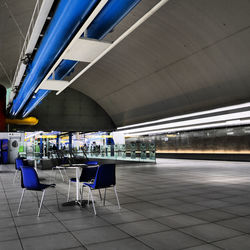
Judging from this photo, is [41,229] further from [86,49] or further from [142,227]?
[86,49]

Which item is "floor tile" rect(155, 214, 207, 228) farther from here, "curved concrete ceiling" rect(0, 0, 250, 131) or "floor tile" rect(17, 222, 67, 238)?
"curved concrete ceiling" rect(0, 0, 250, 131)

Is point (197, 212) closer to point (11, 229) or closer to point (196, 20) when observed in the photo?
point (11, 229)

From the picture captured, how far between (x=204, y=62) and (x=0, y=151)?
14686mm

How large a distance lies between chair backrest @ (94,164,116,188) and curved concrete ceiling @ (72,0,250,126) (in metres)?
7.33

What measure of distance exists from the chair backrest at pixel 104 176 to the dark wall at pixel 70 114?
58.8 feet

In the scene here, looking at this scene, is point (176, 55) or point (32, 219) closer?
point (32, 219)

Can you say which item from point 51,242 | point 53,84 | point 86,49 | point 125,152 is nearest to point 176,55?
point 53,84

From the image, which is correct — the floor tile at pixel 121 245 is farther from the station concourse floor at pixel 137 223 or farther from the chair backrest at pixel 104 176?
the chair backrest at pixel 104 176

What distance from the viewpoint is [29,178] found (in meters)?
4.77

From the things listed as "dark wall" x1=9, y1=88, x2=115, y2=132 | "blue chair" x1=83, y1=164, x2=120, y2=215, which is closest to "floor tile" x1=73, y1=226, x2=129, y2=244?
"blue chair" x1=83, y1=164, x2=120, y2=215

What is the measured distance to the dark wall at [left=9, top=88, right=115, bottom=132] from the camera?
22.0 meters

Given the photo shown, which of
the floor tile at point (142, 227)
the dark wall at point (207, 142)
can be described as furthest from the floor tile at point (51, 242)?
the dark wall at point (207, 142)

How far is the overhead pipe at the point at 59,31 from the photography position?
3.48 m

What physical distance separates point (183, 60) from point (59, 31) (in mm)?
9569
